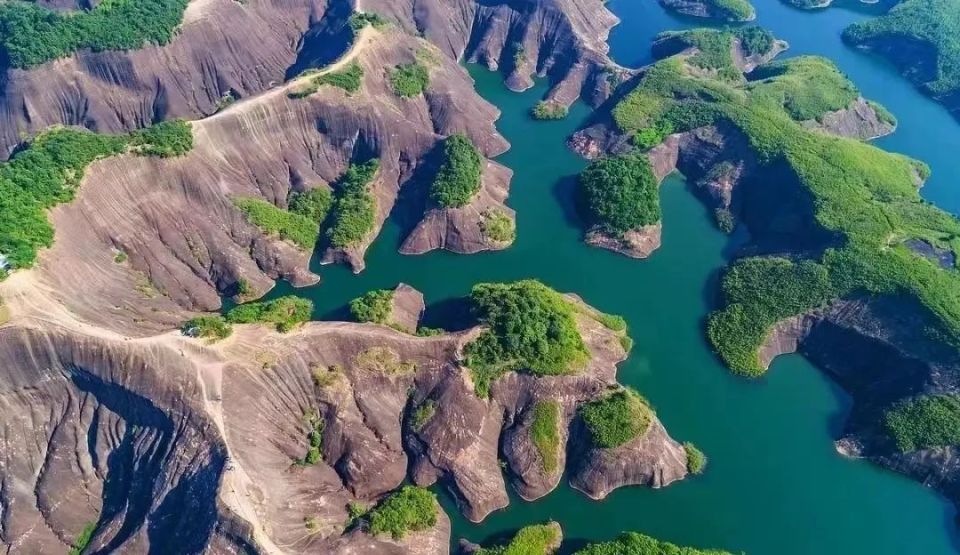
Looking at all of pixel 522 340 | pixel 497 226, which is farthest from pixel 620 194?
pixel 522 340

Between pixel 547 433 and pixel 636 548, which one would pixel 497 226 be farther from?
pixel 636 548

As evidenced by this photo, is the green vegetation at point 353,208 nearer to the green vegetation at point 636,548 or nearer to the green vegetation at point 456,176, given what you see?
the green vegetation at point 456,176

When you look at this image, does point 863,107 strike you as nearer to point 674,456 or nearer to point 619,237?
point 619,237

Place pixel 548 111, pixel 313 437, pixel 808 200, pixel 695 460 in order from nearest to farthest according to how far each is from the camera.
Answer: pixel 313 437 → pixel 695 460 → pixel 808 200 → pixel 548 111

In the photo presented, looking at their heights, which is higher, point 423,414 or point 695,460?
point 423,414

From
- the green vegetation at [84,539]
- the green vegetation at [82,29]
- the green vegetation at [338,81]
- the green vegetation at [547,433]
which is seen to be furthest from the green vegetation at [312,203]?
the green vegetation at [84,539]

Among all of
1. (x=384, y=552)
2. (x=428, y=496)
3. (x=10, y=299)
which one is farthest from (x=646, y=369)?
(x=10, y=299)

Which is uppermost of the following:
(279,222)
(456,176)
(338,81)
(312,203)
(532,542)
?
(338,81)
